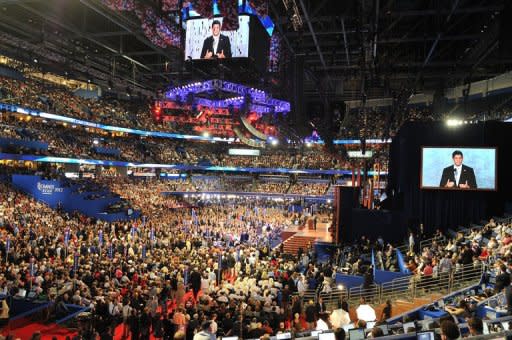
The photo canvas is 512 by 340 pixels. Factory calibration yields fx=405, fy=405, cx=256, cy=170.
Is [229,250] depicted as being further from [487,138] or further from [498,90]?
[498,90]

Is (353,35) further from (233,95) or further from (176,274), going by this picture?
(176,274)

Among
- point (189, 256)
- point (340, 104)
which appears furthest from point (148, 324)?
point (340, 104)

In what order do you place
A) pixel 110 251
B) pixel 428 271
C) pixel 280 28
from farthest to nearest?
pixel 110 251 → pixel 280 28 → pixel 428 271

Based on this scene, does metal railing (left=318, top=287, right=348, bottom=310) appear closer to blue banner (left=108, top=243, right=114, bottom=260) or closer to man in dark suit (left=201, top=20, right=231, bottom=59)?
man in dark suit (left=201, top=20, right=231, bottom=59)

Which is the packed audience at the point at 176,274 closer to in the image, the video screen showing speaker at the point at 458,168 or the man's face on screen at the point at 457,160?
the video screen showing speaker at the point at 458,168

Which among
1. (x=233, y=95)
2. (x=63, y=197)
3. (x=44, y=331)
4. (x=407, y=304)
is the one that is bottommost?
(x=44, y=331)

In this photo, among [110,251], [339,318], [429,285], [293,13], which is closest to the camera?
[339,318]

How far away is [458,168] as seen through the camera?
1511 centimetres

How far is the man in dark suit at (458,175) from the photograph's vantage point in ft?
49.1

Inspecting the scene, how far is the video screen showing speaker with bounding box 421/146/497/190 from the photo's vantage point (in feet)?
48.0

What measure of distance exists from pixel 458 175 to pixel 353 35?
683 centimetres

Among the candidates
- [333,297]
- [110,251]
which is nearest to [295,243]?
[110,251]

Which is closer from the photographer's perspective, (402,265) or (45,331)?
(45,331)

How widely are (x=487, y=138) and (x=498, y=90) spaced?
7.76 meters
